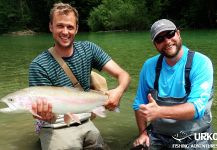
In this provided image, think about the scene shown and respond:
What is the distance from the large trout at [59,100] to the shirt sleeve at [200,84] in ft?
3.92

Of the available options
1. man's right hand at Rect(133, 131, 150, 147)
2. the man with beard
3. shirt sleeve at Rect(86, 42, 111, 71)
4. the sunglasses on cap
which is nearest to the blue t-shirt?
the man with beard

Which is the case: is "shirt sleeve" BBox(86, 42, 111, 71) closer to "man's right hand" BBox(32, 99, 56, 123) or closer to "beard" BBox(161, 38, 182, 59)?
"beard" BBox(161, 38, 182, 59)

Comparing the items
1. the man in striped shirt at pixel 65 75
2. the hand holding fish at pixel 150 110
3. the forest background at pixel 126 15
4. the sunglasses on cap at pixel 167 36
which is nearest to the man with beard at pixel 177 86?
the sunglasses on cap at pixel 167 36

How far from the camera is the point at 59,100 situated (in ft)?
16.2

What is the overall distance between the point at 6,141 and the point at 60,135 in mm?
1602

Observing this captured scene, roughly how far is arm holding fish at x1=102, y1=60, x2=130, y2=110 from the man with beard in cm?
39

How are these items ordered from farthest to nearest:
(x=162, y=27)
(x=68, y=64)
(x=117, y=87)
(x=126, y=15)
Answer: (x=126, y=15) → (x=68, y=64) → (x=117, y=87) → (x=162, y=27)

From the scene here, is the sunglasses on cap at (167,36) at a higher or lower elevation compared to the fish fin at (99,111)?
higher

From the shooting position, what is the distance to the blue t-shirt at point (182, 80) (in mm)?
4758

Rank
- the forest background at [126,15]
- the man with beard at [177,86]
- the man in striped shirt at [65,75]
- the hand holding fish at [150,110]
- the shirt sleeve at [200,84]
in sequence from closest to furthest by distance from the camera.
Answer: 1. the hand holding fish at [150,110]
2. the shirt sleeve at [200,84]
3. the man with beard at [177,86]
4. the man in striped shirt at [65,75]
5. the forest background at [126,15]

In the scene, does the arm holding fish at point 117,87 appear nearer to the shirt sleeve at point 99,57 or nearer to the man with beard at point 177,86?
the shirt sleeve at point 99,57

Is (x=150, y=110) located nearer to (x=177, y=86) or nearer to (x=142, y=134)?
(x=177, y=86)

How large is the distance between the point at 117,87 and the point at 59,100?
1.05m

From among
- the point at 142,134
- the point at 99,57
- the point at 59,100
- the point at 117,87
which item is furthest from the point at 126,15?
the point at 59,100
